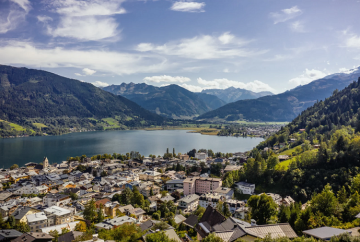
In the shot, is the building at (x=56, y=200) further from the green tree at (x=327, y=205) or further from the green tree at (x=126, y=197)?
the green tree at (x=327, y=205)

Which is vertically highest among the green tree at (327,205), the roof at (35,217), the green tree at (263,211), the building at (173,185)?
the green tree at (327,205)

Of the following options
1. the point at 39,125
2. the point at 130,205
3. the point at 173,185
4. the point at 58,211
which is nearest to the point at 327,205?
the point at 130,205

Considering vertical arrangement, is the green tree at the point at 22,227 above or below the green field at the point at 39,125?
below

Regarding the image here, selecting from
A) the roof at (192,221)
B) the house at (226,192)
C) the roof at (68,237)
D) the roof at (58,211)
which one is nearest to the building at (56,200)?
the roof at (58,211)

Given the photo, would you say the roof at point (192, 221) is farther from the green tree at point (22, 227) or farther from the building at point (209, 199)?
the green tree at point (22, 227)

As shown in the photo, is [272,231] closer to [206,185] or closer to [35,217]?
[35,217]

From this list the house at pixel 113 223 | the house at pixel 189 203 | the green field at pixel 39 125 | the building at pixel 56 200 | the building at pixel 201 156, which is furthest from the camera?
the green field at pixel 39 125

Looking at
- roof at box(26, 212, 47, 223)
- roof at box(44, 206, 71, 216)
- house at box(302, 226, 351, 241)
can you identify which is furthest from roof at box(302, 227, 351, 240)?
roof at box(26, 212, 47, 223)

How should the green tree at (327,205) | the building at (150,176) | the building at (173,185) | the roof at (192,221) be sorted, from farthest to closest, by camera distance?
1. the building at (150,176)
2. the building at (173,185)
3. the roof at (192,221)
4. the green tree at (327,205)

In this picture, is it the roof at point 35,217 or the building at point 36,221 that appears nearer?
the building at point 36,221

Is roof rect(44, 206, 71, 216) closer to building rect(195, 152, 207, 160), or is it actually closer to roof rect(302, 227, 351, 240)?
roof rect(302, 227, 351, 240)
